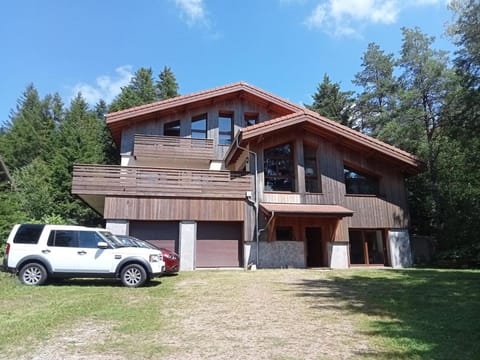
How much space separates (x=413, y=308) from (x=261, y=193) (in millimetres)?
10437

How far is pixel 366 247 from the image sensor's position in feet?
60.6

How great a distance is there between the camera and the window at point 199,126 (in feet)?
71.0

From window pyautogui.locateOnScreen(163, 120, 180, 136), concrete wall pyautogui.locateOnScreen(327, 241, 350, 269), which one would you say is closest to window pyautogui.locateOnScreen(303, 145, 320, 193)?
Answer: concrete wall pyautogui.locateOnScreen(327, 241, 350, 269)

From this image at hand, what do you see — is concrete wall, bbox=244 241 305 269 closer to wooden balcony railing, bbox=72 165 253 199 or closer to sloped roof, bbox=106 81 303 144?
wooden balcony railing, bbox=72 165 253 199

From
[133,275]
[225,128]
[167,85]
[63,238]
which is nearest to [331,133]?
[225,128]

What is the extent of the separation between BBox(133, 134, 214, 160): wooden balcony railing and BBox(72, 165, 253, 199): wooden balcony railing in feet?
12.1

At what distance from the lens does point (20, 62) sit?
15953 millimetres

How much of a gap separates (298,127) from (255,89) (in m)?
4.56

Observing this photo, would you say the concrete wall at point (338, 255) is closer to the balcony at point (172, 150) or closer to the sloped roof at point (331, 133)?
the sloped roof at point (331, 133)

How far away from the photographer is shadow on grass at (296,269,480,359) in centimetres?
507

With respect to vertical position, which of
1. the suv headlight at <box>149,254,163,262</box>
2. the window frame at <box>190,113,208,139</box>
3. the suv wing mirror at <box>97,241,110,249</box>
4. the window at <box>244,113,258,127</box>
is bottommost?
the suv headlight at <box>149,254,163,262</box>

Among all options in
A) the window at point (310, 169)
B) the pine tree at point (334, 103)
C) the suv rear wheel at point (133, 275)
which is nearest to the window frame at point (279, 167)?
the window at point (310, 169)

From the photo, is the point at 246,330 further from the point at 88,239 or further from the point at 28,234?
the point at 28,234

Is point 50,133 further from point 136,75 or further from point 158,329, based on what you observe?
point 158,329
